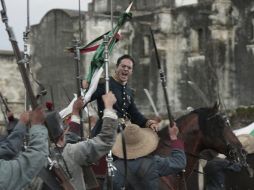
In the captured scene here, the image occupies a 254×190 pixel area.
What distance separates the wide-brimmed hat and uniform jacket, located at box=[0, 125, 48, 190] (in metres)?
2.97

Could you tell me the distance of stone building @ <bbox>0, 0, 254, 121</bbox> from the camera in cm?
3759

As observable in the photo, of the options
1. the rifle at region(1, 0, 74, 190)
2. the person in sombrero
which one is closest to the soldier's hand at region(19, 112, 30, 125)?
the rifle at region(1, 0, 74, 190)

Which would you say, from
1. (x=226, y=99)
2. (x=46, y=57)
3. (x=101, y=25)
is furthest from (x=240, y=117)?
(x=46, y=57)

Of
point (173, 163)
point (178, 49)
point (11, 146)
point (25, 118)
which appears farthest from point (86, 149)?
point (178, 49)

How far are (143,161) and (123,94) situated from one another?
1.44 meters

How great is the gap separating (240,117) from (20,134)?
2319cm

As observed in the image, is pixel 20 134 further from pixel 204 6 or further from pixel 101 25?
pixel 101 25

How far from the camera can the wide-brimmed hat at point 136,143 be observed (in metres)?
9.04

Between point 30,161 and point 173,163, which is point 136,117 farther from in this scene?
point 30,161

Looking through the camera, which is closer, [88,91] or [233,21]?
[88,91]

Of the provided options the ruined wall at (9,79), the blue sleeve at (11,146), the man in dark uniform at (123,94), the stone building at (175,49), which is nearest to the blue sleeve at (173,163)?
the man in dark uniform at (123,94)

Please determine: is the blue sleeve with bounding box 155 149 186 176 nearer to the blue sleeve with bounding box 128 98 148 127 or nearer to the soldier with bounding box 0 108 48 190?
the blue sleeve with bounding box 128 98 148 127

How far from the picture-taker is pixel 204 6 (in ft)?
126

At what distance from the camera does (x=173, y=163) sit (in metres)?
8.80
